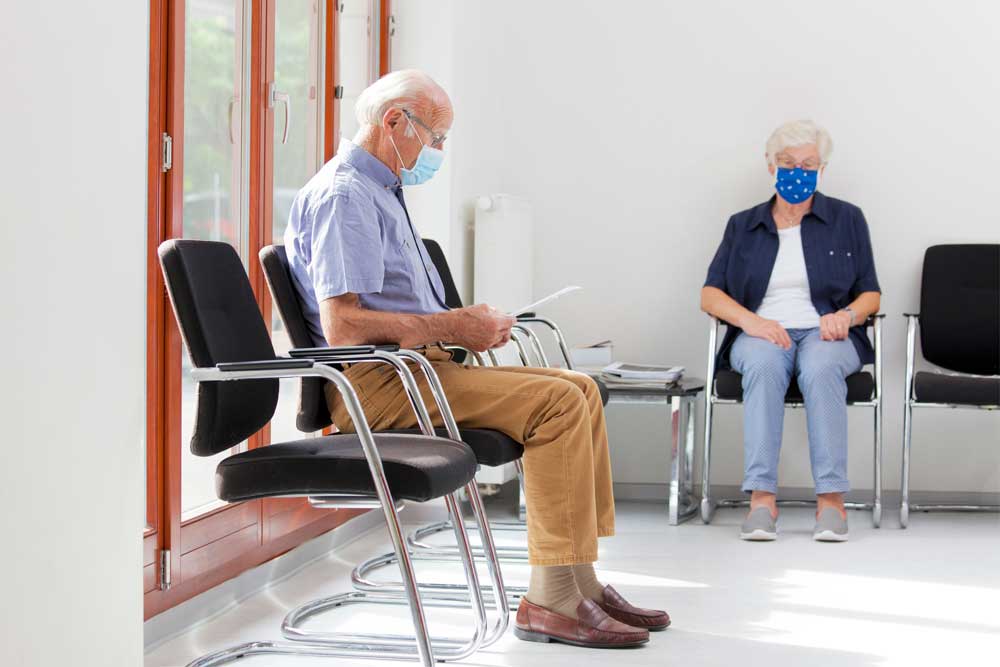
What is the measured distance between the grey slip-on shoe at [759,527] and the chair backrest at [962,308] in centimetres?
97

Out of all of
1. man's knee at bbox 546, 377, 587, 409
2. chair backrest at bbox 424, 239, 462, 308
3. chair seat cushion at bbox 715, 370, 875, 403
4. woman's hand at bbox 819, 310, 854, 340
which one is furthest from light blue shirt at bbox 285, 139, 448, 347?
woman's hand at bbox 819, 310, 854, 340

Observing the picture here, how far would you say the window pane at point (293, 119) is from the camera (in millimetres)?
3066

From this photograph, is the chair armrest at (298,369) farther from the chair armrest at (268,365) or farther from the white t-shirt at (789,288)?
the white t-shirt at (789,288)

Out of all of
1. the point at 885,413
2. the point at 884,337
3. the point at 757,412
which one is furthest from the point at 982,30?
the point at 757,412

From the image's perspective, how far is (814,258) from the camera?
4031 millimetres

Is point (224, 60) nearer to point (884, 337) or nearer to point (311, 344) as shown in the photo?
point (311, 344)

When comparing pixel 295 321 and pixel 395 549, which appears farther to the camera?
pixel 295 321

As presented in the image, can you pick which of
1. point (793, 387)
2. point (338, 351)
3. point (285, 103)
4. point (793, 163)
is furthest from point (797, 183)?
point (338, 351)

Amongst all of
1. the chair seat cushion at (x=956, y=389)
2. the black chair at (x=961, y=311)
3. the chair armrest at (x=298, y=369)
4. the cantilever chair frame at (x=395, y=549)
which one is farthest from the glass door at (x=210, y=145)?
the black chair at (x=961, y=311)

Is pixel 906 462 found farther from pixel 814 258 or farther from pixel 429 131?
pixel 429 131

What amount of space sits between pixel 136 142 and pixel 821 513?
261 centimetres

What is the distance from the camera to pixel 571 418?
2275mm

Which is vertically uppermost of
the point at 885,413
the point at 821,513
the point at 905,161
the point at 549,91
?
the point at 549,91

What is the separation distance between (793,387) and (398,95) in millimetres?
1959
